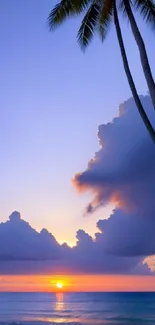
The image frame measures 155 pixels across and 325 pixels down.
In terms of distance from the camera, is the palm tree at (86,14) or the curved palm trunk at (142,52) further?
the palm tree at (86,14)

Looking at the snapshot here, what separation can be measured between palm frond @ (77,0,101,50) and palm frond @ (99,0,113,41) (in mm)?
215

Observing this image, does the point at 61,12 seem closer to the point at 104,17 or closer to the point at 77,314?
the point at 104,17

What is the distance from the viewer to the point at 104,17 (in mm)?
16078

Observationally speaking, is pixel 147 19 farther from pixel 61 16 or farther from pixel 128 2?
pixel 61 16

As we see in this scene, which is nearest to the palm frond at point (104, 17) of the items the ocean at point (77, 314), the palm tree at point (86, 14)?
the palm tree at point (86, 14)

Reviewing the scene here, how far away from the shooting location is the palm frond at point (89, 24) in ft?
52.6

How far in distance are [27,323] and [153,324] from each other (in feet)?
47.1

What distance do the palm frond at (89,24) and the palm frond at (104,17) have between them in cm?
21

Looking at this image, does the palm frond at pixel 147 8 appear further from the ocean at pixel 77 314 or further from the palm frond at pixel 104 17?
the ocean at pixel 77 314

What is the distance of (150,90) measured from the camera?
13.3m

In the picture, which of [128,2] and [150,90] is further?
[128,2]

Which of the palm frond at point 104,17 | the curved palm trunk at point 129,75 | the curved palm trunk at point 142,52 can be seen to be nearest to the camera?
the curved palm trunk at point 142,52

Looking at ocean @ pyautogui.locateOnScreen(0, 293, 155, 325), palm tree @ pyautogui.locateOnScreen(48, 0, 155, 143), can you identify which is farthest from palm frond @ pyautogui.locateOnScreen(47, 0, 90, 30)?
ocean @ pyautogui.locateOnScreen(0, 293, 155, 325)

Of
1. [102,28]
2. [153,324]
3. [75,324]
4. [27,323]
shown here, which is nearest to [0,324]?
[27,323]
